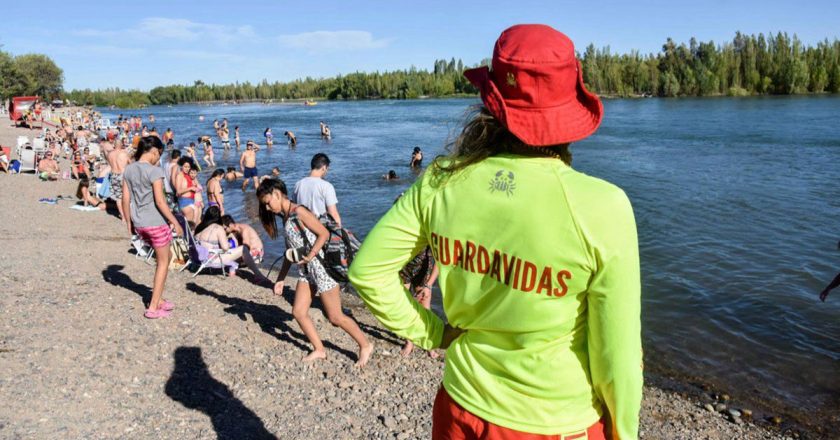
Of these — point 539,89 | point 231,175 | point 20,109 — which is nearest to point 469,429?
point 539,89

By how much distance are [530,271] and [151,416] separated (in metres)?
4.24

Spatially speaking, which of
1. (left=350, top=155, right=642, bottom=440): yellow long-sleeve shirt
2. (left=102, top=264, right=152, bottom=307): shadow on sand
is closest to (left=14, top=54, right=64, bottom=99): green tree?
(left=102, top=264, right=152, bottom=307): shadow on sand

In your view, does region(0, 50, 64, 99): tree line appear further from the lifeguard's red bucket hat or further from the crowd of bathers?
the lifeguard's red bucket hat

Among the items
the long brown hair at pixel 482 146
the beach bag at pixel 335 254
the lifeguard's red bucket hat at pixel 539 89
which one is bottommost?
the beach bag at pixel 335 254

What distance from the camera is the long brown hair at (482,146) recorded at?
153 centimetres

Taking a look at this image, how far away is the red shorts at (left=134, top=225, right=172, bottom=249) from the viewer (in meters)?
6.48

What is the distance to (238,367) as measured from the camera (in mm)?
5730

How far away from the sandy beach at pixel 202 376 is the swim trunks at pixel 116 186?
539cm

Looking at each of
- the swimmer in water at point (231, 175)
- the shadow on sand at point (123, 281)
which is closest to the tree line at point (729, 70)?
the swimmer in water at point (231, 175)

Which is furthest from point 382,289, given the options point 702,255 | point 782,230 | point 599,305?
point 782,230

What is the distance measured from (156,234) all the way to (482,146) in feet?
19.1

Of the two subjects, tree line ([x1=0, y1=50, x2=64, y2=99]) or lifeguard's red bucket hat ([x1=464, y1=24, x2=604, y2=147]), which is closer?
lifeguard's red bucket hat ([x1=464, y1=24, x2=604, y2=147])

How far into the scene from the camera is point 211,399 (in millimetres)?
5051

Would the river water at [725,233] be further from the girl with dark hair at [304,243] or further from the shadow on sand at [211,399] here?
the shadow on sand at [211,399]
